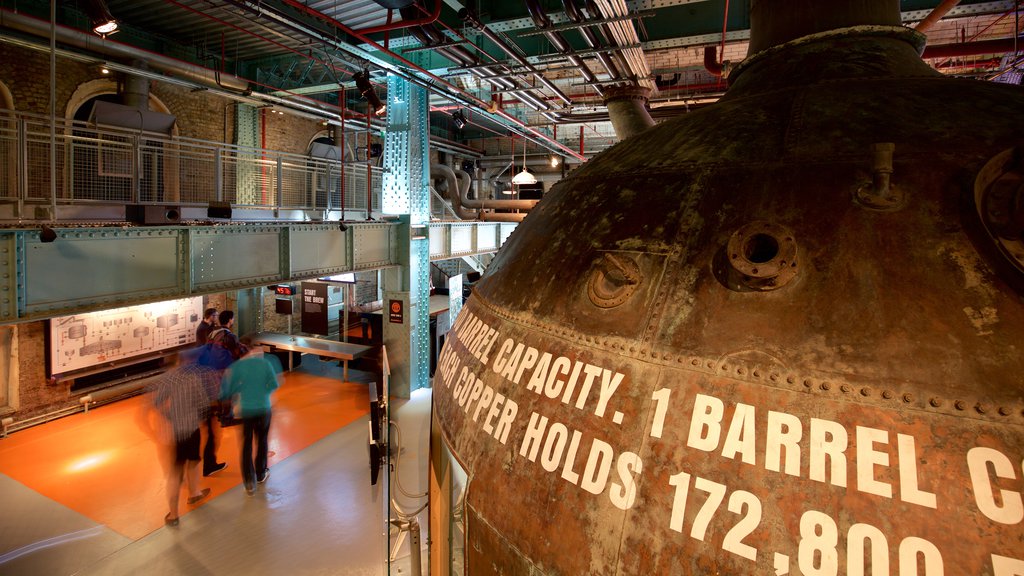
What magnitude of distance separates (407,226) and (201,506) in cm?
728

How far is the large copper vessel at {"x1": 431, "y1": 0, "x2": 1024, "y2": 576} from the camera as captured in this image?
1707mm

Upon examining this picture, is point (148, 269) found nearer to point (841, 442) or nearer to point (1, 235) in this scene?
point (1, 235)

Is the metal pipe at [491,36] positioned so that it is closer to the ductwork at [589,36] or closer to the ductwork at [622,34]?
the ductwork at [589,36]

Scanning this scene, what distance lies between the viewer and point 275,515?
7.48 m

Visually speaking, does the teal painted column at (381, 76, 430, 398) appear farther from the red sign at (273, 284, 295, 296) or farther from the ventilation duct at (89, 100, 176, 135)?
the red sign at (273, 284, 295, 296)

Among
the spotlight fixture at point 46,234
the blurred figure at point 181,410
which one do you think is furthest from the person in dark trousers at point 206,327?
the spotlight fixture at point 46,234

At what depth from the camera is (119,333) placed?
12.5 m

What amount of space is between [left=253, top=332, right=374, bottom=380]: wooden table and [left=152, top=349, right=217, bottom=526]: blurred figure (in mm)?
6393

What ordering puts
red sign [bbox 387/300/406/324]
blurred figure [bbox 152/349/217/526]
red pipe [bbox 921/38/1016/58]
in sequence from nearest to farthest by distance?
blurred figure [bbox 152/349/217/526]
red pipe [bbox 921/38/1016/58]
red sign [bbox 387/300/406/324]

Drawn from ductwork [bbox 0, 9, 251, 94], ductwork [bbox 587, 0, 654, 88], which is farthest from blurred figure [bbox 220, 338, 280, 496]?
ductwork [bbox 587, 0, 654, 88]

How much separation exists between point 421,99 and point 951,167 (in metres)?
11.9

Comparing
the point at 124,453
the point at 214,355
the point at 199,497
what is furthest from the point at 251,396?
the point at 124,453

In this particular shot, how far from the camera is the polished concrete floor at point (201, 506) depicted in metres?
6.41

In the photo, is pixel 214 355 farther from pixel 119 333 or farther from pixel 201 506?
pixel 119 333
